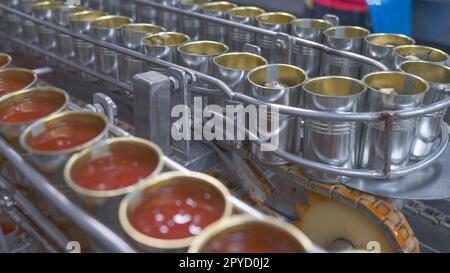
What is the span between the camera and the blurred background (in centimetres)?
222

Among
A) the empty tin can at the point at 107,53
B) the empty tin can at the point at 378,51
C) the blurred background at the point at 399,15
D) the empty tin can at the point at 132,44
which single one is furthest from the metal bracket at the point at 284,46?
the blurred background at the point at 399,15

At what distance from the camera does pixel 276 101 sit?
3.95 ft

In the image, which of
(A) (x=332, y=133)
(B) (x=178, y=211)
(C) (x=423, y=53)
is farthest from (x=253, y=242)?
(C) (x=423, y=53)

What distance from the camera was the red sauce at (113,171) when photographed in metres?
0.84

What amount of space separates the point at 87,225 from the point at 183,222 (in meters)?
0.16

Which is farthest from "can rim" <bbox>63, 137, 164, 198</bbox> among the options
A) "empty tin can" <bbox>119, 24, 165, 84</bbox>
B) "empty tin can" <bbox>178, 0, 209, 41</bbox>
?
"empty tin can" <bbox>178, 0, 209, 41</bbox>

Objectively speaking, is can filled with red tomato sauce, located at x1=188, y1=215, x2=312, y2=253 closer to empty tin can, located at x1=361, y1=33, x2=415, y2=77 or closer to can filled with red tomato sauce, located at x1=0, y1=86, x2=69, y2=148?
can filled with red tomato sauce, located at x1=0, y1=86, x2=69, y2=148

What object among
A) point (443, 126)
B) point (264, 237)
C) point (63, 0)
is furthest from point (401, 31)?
point (264, 237)

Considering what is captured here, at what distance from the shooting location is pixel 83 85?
1.92 metres

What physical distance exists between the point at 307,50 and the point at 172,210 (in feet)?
3.15

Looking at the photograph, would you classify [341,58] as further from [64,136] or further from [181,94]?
[64,136]

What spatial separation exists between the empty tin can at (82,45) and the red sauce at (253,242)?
46.9 inches

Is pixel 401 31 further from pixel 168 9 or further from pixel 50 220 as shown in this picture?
pixel 50 220

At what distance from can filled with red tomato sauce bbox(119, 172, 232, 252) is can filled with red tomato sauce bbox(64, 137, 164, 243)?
3 cm
